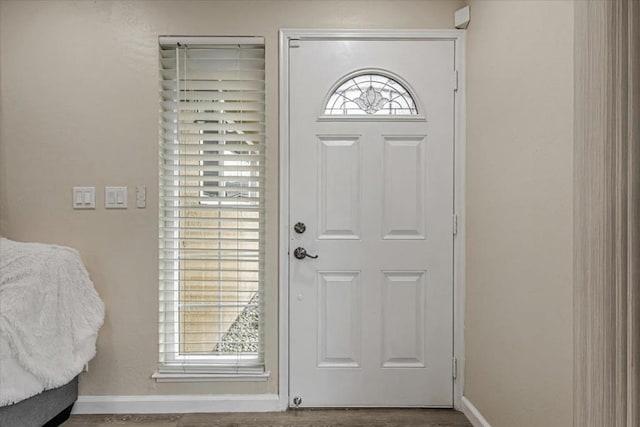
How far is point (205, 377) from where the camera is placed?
2377mm

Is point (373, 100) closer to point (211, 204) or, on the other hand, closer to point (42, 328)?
point (211, 204)

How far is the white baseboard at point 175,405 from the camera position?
236cm

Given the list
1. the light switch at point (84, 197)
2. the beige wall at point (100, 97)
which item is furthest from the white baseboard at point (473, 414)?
the light switch at point (84, 197)

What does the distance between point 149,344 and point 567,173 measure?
2161 mm

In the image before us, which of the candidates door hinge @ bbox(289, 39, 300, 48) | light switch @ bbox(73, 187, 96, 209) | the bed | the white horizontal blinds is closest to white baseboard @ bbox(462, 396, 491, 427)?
the white horizontal blinds

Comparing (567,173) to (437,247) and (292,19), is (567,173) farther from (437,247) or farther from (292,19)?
(292,19)

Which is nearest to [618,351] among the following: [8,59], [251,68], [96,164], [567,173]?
[567,173]

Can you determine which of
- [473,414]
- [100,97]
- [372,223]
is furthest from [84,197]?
[473,414]

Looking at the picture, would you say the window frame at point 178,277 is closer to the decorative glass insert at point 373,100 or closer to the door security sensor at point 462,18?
the decorative glass insert at point 373,100

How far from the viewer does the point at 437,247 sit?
2.38 meters

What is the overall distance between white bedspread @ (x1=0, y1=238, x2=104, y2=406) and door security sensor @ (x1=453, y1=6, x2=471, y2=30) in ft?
7.66

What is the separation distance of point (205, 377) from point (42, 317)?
868 millimetres

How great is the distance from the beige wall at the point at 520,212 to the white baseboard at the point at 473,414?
0.11ft

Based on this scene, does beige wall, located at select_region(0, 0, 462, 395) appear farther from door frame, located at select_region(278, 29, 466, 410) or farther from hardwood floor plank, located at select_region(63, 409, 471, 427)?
hardwood floor plank, located at select_region(63, 409, 471, 427)
